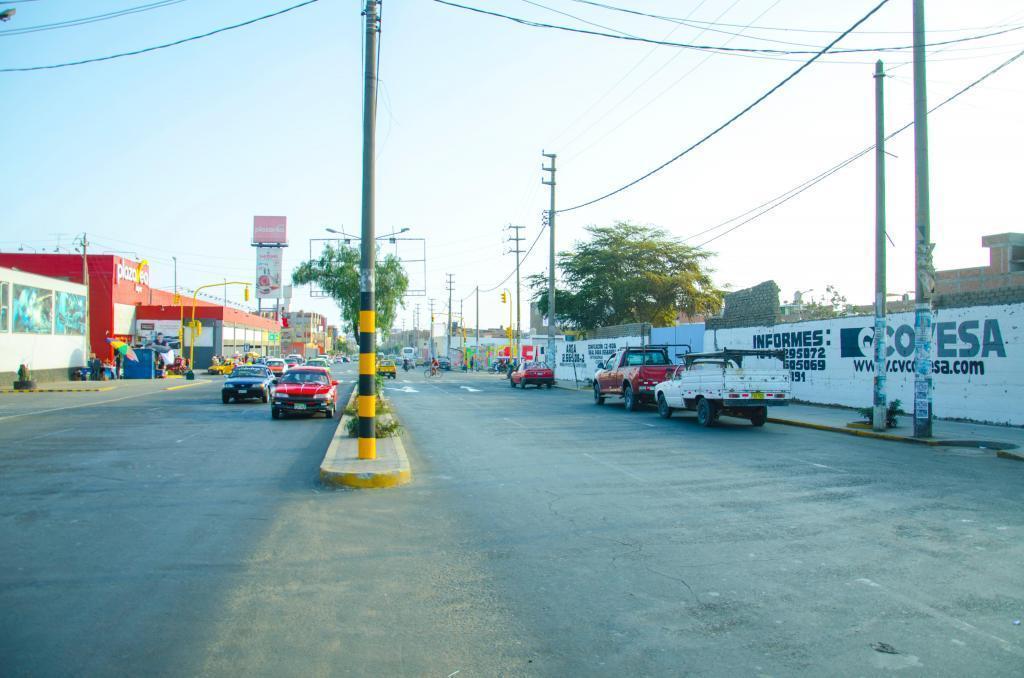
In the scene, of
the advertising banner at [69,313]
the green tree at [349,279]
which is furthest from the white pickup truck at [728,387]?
the advertising banner at [69,313]

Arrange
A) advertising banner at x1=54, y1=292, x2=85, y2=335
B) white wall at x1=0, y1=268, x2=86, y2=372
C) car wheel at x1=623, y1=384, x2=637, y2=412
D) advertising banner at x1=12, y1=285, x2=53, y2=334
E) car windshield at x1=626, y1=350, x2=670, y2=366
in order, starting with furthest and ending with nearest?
advertising banner at x1=54, y1=292, x2=85, y2=335
advertising banner at x1=12, y1=285, x2=53, y2=334
white wall at x1=0, y1=268, x2=86, y2=372
car windshield at x1=626, y1=350, x2=670, y2=366
car wheel at x1=623, y1=384, x2=637, y2=412

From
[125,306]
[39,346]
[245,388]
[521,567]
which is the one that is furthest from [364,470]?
[125,306]

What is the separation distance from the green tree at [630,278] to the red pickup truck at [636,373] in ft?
107

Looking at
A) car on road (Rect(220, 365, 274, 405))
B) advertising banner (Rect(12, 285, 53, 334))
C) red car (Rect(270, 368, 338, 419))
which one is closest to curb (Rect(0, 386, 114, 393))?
advertising banner (Rect(12, 285, 53, 334))

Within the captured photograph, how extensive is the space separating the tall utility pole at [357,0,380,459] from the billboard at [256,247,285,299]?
81.1 metres

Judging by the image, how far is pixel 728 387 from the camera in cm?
1744

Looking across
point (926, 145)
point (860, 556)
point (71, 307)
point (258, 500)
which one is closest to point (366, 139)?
point (258, 500)

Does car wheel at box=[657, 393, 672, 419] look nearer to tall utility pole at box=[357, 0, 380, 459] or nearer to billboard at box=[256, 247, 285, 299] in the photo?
tall utility pole at box=[357, 0, 380, 459]

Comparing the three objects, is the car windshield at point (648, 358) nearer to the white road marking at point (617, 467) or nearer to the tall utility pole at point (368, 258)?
the white road marking at point (617, 467)

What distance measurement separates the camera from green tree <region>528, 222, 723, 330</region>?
192 feet

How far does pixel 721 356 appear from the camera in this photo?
60.0 ft

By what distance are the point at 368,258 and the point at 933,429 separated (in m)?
13.0

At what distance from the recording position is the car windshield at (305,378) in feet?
71.5

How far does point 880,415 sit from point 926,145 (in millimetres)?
5774
